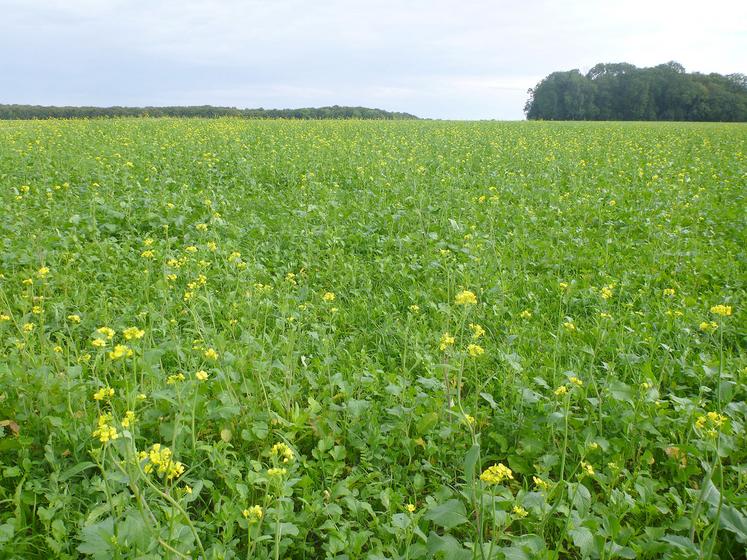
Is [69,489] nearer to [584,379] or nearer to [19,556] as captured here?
[19,556]

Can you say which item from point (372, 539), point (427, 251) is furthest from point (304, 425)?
point (427, 251)

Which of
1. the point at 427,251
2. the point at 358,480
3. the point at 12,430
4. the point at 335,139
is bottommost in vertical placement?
the point at 358,480

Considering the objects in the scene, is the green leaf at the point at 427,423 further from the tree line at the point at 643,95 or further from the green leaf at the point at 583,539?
the tree line at the point at 643,95

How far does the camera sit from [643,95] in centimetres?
5394

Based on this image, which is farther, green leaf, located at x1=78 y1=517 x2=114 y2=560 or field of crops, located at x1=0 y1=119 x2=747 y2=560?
field of crops, located at x1=0 y1=119 x2=747 y2=560

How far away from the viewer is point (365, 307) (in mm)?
4164

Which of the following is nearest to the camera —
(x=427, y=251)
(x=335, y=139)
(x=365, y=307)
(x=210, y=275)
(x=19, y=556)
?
(x=19, y=556)

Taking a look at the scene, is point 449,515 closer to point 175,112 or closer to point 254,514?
point 254,514

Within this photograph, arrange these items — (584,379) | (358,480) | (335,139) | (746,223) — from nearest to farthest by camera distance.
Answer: (358,480)
(584,379)
(746,223)
(335,139)

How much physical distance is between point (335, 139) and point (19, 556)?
12.9 m

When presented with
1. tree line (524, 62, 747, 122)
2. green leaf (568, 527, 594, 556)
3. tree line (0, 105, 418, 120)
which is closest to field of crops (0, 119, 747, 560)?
green leaf (568, 527, 594, 556)

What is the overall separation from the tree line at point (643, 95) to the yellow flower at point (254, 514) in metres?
56.4

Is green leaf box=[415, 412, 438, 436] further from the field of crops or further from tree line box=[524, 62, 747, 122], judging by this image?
tree line box=[524, 62, 747, 122]

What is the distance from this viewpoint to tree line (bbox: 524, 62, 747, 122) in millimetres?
51250
